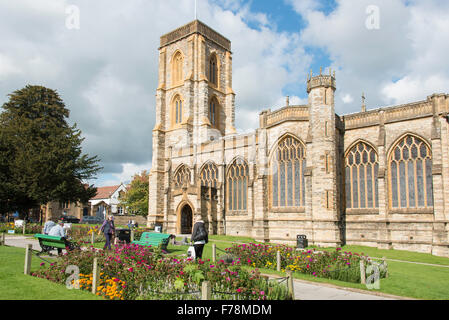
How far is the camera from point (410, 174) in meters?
22.7

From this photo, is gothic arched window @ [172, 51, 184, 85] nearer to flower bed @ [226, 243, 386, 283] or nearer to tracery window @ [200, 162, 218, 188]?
tracery window @ [200, 162, 218, 188]

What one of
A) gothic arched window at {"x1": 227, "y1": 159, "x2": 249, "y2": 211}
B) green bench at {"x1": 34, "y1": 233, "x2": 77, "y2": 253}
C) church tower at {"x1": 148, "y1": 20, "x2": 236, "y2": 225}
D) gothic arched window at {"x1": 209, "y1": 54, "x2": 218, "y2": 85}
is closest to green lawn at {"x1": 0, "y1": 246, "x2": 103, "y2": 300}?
green bench at {"x1": 34, "y1": 233, "x2": 77, "y2": 253}

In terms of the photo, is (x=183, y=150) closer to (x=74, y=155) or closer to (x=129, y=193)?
(x=74, y=155)

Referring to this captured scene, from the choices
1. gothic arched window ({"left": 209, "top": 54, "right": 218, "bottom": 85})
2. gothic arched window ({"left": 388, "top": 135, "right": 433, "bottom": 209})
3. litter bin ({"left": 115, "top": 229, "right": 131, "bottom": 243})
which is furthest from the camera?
gothic arched window ({"left": 209, "top": 54, "right": 218, "bottom": 85})

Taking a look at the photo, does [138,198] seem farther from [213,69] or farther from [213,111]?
[213,69]

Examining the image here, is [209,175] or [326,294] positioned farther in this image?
[209,175]

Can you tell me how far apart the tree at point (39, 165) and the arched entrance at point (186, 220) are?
10853 mm

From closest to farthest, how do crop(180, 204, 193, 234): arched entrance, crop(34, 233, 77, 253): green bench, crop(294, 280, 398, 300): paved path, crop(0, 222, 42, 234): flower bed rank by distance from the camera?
1. crop(294, 280, 398, 300): paved path
2. crop(34, 233, 77, 253): green bench
3. crop(0, 222, 42, 234): flower bed
4. crop(180, 204, 193, 234): arched entrance

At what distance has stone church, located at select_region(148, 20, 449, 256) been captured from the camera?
21.8 metres

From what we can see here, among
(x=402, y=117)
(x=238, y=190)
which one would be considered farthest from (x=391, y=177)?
(x=238, y=190)

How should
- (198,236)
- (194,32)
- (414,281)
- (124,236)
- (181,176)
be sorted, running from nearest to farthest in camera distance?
(198,236) → (414,281) → (124,236) → (181,176) → (194,32)

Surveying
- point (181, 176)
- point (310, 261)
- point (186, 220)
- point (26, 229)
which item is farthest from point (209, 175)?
point (310, 261)

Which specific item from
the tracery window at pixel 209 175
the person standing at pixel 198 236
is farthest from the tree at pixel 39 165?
the person standing at pixel 198 236

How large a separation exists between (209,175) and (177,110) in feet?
40.8
